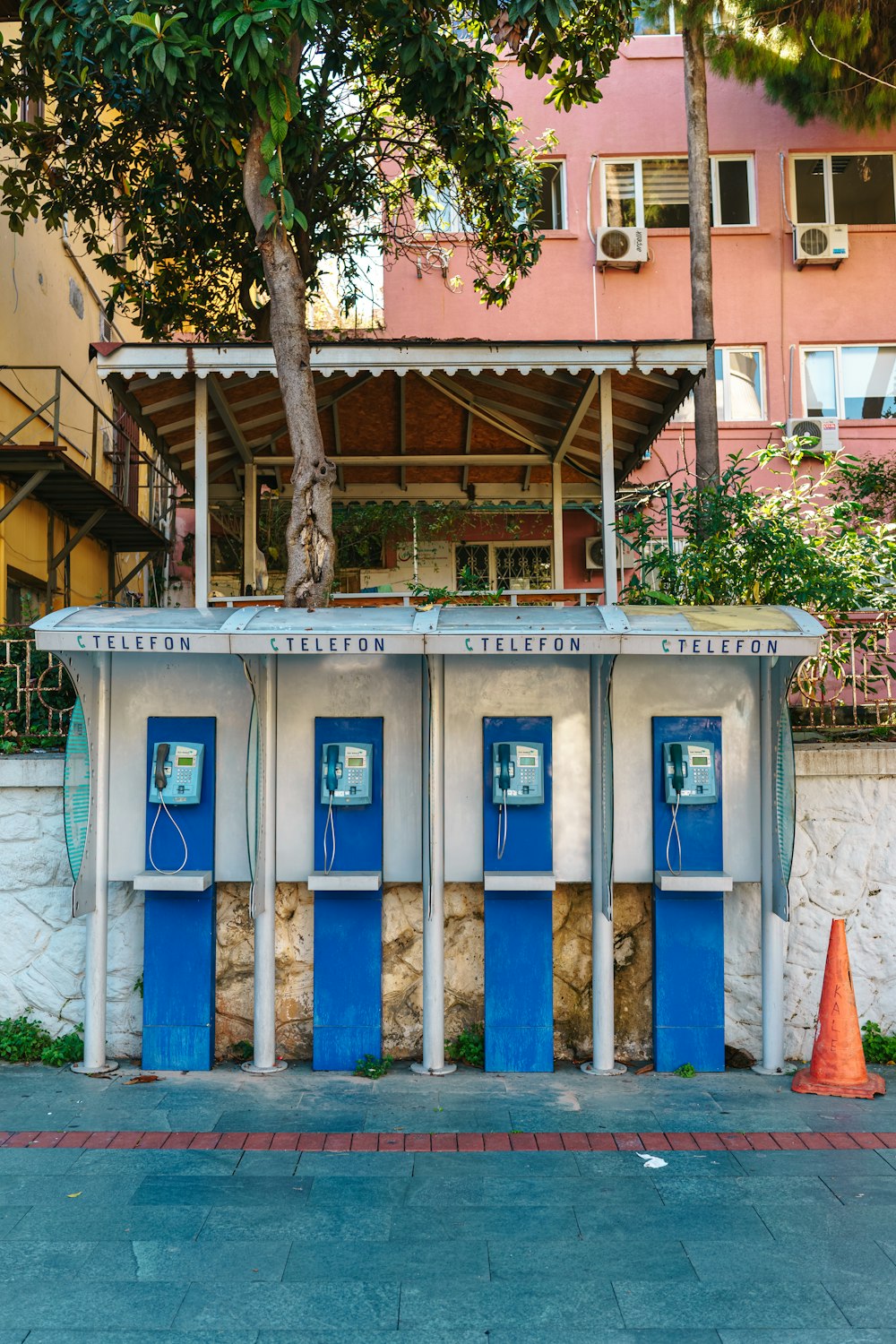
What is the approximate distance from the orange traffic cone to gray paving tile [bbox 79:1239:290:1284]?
3.25 meters

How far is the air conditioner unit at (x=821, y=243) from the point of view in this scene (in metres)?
16.5

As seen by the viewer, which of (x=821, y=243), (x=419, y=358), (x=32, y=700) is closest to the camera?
(x=32, y=700)

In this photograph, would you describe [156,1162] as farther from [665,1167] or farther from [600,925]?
[600,925]

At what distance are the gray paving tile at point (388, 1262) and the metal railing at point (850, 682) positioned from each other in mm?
4235

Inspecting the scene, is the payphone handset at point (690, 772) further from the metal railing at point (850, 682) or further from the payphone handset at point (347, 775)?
the payphone handset at point (347, 775)

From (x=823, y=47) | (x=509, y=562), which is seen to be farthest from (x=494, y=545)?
(x=823, y=47)

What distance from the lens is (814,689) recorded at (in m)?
7.40

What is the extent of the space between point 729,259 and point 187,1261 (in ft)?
52.1

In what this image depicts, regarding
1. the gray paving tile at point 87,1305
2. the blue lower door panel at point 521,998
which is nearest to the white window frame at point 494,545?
the blue lower door panel at point 521,998

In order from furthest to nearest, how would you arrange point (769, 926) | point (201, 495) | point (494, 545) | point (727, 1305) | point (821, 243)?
point (821, 243)
point (494, 545)
point (201, 495)
point (769, 926)
point (727, 1305)

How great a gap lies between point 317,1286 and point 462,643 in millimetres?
3035

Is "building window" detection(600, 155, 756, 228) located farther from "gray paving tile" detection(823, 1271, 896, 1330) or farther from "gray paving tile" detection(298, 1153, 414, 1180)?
"gray paving tile" detection(823, 1271, 896, 1330)

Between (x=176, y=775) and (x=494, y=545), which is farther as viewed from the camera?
(x=494, y=545)

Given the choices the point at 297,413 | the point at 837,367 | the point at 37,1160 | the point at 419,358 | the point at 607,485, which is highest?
the point at 837,367
